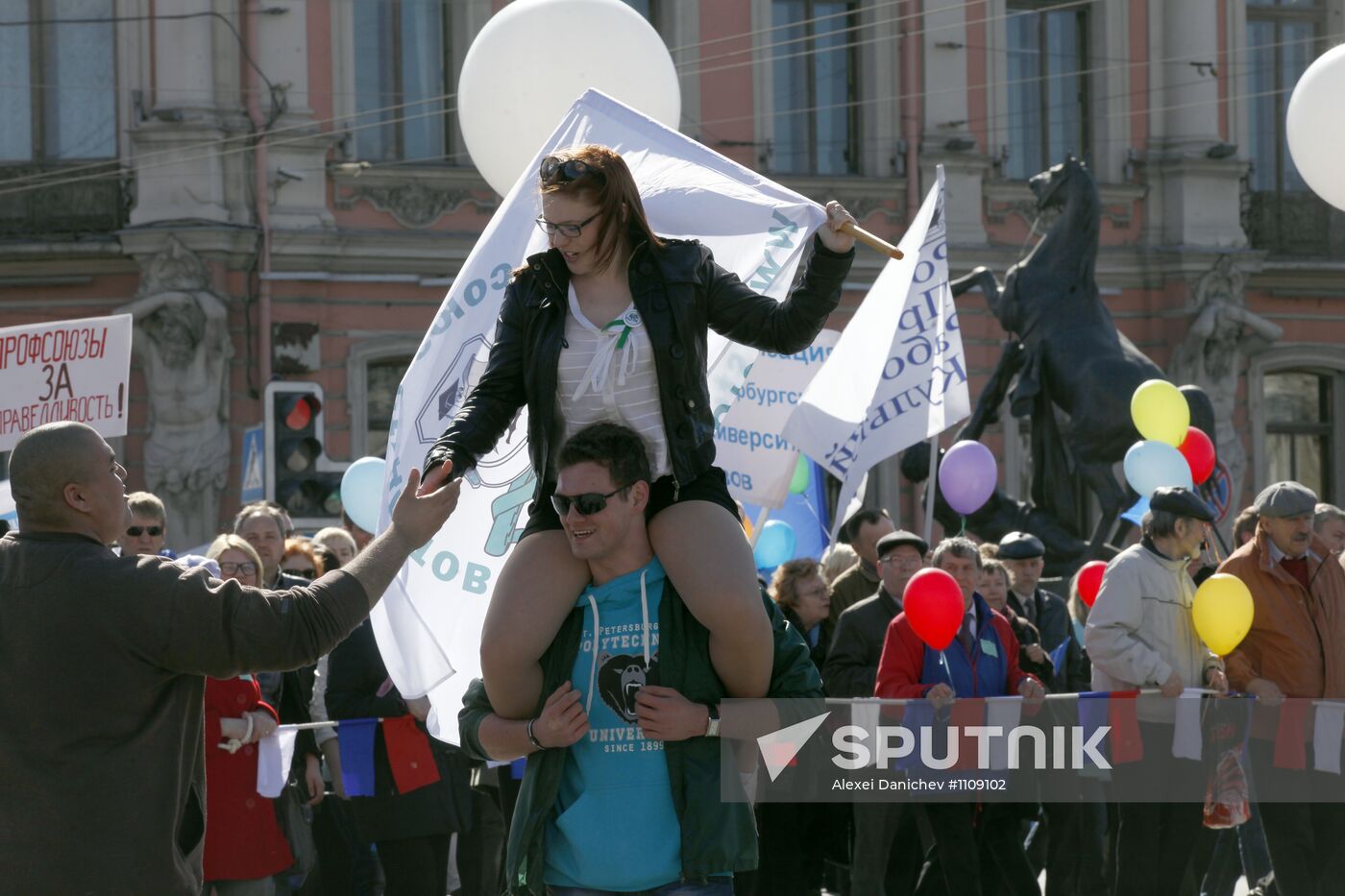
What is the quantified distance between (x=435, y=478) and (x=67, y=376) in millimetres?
5267

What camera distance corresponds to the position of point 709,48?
24.2 metres

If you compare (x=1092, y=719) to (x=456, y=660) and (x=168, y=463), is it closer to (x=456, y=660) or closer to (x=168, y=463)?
(x=456, y=660)

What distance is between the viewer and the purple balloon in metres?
12.1

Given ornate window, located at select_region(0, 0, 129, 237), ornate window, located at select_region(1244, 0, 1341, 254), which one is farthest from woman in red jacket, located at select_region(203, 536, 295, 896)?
ornate window, located at select_region(1244, 0, 1341, 254)

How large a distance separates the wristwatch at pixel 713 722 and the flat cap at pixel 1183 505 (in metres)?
4.06

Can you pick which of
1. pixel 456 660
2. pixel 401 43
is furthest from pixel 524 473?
pixel 401 43

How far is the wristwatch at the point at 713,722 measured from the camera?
4523mm

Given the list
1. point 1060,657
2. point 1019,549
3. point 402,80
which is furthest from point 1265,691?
point 402,80

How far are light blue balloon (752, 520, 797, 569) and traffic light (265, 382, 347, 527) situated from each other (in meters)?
3.19

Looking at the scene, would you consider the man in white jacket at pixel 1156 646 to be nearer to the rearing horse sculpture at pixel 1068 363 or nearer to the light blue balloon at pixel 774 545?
the light blue balloon at pixel 774 545

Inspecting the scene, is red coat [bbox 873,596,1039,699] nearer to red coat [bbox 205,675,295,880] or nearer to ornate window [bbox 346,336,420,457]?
red coat [bbox 205,675,295,880]

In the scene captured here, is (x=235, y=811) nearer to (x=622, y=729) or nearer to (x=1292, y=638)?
(x=622, y=729)

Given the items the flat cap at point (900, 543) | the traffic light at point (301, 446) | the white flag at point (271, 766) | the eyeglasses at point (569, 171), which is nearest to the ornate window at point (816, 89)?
the traffic light at point (301, 446)

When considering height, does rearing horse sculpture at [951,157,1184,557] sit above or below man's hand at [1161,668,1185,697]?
above
